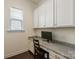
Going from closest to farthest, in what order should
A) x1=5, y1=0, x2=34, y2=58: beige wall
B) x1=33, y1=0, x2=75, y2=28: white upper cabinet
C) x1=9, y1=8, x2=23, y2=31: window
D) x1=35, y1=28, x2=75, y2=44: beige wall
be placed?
x1=33, y1=0, x2=75, y2=28: white upper cabinet < x1=35, y1=28, x2=75, y2=44: beige wall < x1=5, y1=0, x2=34, y2=58: beige wall < x1=9, y1=8, x2=23, y2=31: window

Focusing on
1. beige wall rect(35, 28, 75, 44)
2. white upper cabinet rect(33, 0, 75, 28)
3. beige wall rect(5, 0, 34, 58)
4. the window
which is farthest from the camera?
the window

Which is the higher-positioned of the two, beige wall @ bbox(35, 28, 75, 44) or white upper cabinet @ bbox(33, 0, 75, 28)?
white upper cabinet @ bbox(33, 0, 75, 28)

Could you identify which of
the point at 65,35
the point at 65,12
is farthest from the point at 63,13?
the point at 65,35

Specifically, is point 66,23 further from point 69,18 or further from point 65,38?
point 65,38

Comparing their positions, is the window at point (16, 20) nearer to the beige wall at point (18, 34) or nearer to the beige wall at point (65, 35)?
the beige wall at point (18, 34)

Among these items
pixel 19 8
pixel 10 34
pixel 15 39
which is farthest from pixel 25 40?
pixel 19 8

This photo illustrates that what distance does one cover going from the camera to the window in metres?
4.18

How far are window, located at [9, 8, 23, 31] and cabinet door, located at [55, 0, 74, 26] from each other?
252 centimetres

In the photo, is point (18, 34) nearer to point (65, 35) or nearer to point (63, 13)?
point (65, 35)

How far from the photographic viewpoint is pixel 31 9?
5.12 meters

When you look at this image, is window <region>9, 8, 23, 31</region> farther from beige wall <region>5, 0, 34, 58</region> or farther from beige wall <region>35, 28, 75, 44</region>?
beige wall <region>35, 28, 75, 44</region>

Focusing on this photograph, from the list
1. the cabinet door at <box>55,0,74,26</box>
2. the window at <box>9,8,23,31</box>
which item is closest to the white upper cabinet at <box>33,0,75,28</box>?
the cabinet door at <box>55,0,74,26</box>

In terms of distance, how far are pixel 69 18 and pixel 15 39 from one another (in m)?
3.13

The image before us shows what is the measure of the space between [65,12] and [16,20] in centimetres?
297
